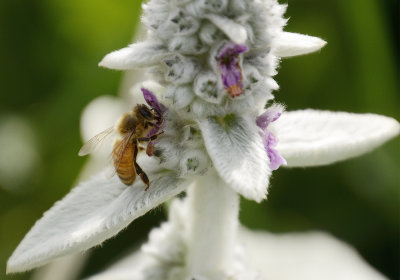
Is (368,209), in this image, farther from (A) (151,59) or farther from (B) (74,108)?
(A) (151,59)

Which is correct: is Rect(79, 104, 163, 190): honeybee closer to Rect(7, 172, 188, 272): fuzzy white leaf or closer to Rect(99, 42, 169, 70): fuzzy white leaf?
Rect(7, 172, 188, 272): fuzzy white leaf

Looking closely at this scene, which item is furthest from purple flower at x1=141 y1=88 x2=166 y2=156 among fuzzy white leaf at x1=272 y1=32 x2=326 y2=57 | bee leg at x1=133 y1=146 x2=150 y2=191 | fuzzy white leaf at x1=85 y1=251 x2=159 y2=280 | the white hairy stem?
fuzzy white leaf at x1=85 y1=251 x2=159 y2=280

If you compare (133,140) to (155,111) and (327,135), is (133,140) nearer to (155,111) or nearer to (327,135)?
(155,111)

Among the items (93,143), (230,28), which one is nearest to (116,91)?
(93,143)

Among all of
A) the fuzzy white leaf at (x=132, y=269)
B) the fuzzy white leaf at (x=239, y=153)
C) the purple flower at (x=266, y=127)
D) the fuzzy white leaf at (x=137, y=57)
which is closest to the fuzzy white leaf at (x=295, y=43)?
the purple flower at (x=266, y=127)

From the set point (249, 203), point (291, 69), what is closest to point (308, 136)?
point (249, 203)

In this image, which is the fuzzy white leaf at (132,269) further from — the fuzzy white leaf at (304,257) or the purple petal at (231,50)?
the purple petal at (231,50)

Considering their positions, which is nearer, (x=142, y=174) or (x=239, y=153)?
(x=239, y=153)
